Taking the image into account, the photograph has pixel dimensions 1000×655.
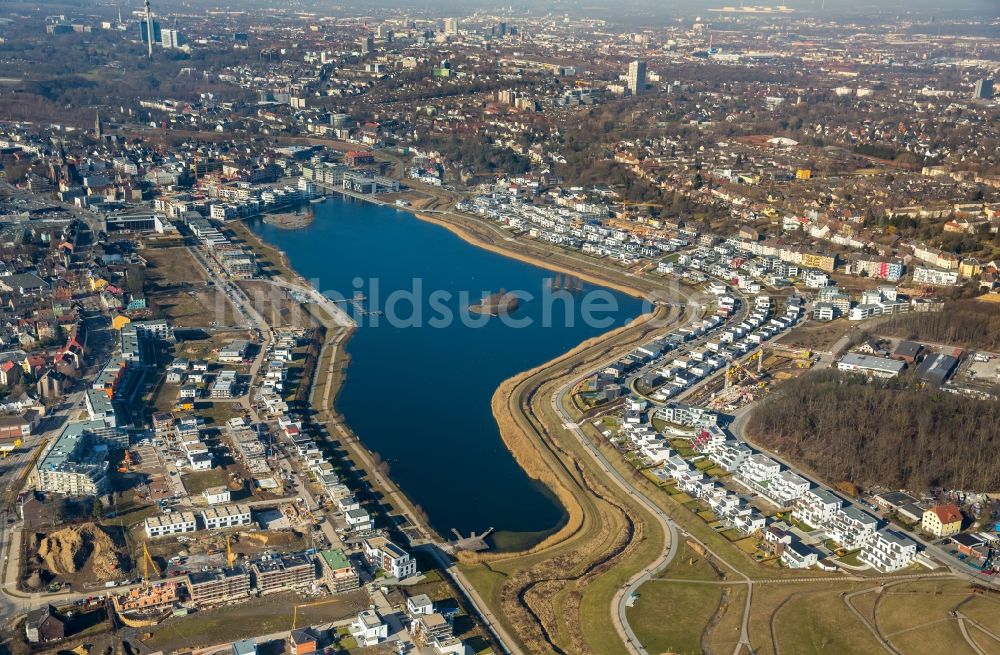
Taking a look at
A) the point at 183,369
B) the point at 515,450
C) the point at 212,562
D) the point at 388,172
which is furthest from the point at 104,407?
the point at 388,172

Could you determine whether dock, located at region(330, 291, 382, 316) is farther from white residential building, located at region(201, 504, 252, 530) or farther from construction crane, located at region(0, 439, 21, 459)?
white residential building, located at region(201, 504, 252, 530)

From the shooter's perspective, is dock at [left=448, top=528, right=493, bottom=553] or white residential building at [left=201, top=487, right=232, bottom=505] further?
white residential building at [left=201, top=487, right=232, bottom=505]

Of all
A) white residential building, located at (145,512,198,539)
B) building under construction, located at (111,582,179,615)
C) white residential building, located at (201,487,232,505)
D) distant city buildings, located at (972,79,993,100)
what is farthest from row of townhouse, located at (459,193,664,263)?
distant city buildings, located at (972,79,993,100)

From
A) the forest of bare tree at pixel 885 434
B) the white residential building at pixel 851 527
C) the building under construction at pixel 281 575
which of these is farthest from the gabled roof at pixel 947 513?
the building under construction at pixel 281 575

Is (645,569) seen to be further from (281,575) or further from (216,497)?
(216,497)

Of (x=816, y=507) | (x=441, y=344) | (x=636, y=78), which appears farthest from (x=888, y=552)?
(x=636, y=78)

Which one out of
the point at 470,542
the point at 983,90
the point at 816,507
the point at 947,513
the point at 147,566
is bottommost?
the point at 470,542
